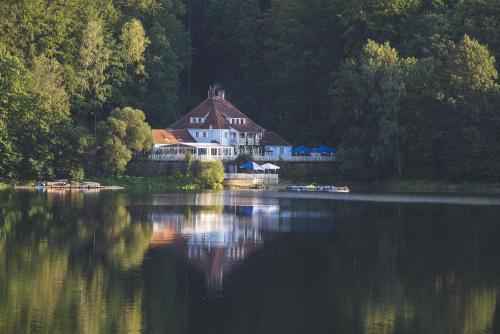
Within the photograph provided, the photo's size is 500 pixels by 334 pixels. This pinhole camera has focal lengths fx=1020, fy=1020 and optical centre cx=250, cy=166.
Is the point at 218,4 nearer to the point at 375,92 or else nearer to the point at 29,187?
the point at 375,92

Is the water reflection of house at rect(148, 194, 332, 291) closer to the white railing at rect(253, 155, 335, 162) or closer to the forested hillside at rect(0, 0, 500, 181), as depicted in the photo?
the forested hillside at rect(0, 0, 500, 181)

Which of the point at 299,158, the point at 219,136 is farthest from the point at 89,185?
the point at 299,158

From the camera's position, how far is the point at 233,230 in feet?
158

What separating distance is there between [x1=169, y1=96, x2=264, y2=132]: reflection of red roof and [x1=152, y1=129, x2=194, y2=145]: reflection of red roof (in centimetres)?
194

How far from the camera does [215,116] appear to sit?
9912 centimetres

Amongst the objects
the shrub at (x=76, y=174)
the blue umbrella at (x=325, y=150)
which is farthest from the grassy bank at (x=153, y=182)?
the blue umbrella at (x=325, y=150)

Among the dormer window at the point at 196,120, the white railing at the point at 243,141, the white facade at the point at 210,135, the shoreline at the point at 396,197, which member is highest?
the dormer window at the point at 196,120

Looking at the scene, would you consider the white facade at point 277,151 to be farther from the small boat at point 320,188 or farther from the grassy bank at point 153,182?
the grassy bank at point 153,182

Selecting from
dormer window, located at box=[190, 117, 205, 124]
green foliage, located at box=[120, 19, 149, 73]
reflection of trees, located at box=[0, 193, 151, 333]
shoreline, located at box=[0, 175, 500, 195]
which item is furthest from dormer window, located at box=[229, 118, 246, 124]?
reflection of trees, located at box=[0, 193, 151, 333]

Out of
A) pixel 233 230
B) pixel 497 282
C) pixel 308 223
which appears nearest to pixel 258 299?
pixel 497 282

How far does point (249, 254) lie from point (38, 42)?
60.5 m

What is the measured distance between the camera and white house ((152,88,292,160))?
93188mm

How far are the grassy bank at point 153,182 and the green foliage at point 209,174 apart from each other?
29.8 inches

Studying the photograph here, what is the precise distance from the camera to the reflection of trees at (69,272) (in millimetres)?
26141
